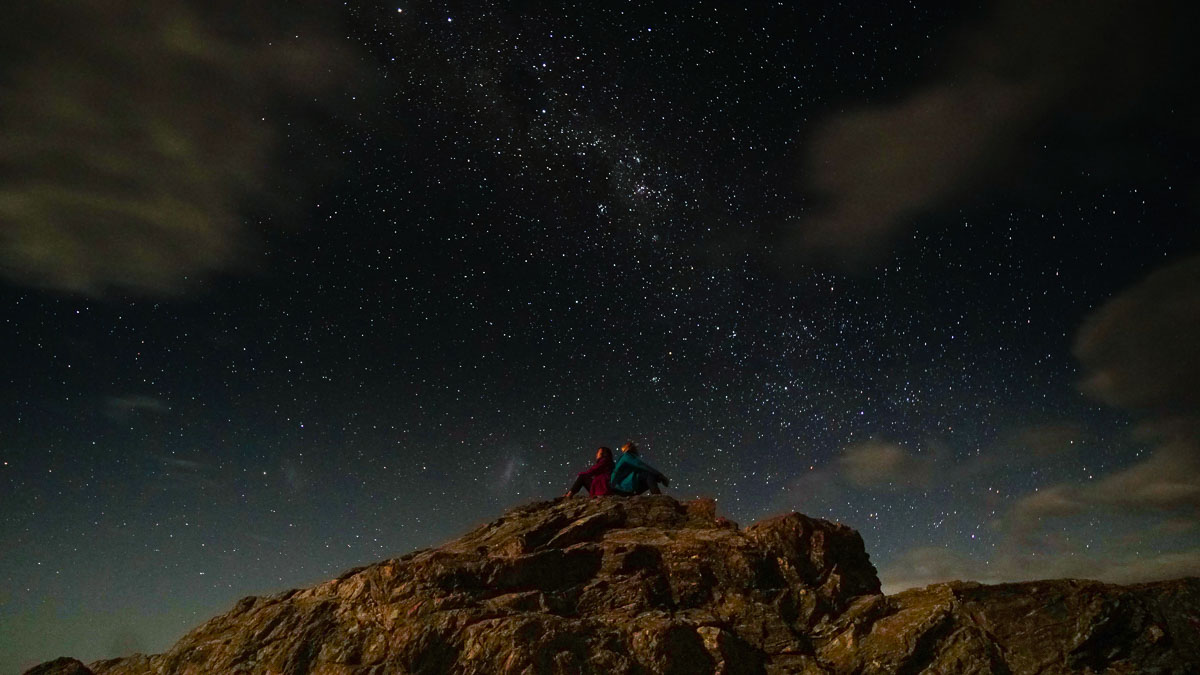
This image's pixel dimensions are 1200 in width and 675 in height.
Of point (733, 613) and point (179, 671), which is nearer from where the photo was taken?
point (733, 613)

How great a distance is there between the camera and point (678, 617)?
14555mm

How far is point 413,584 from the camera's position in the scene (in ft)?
53.2

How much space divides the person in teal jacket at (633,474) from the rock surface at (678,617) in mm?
5035

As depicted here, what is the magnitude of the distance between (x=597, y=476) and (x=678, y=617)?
439 inches

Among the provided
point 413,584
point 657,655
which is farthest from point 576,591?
point 413,584

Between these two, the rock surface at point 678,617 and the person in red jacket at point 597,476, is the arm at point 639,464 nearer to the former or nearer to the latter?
the person in red jacket at point 597,476

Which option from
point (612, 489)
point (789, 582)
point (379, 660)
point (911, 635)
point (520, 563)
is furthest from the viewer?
point (612, 489)

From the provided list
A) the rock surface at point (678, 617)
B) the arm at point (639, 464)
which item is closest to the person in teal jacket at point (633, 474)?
the arm at point (639, 464)

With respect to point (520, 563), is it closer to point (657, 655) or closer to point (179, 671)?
point (657, 655)

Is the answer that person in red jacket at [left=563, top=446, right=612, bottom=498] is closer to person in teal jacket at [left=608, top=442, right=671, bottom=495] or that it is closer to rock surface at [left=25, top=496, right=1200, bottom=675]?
person in teal jacket at [left=608, top=442, right=671, bottom=495]

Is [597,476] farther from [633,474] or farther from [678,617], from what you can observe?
[678,617]

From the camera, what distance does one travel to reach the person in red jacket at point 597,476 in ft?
82.6

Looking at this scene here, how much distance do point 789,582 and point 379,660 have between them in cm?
1091

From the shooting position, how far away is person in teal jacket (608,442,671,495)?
969 inches
